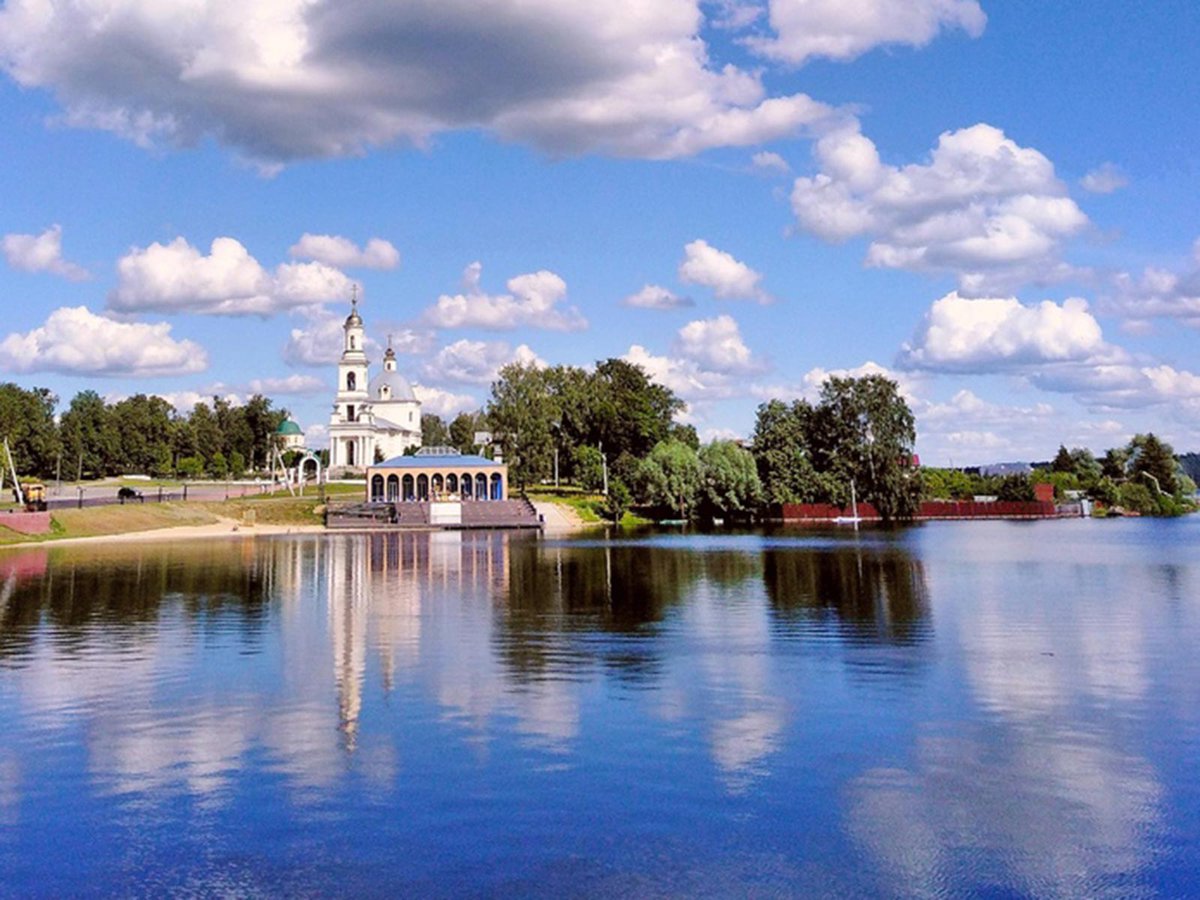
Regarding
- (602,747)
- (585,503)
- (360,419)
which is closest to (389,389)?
(360,419)

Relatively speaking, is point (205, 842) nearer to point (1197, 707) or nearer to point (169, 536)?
point (1197, 707)

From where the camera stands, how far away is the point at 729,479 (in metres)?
92.2

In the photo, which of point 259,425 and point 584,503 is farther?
point 259,425

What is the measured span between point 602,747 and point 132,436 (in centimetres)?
12132

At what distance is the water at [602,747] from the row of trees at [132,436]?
290ft

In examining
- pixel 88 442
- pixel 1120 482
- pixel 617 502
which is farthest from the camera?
pixel 1120 482

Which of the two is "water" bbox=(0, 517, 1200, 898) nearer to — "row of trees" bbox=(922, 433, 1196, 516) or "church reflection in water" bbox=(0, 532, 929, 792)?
"church reflection in water" bbox=(0, 532, 929, 792)

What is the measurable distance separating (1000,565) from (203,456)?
109669mm

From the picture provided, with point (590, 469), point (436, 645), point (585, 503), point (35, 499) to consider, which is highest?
point (590, 469)

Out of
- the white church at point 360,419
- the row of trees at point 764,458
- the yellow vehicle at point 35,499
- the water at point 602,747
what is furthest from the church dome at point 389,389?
the water at point 602,747

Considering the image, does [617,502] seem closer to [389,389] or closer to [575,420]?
[575,420]

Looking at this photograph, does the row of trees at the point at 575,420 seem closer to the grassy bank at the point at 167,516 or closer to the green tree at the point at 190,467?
the grassy bank at the point at 167,516

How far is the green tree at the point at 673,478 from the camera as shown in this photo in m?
92.3

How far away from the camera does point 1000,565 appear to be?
132 feet
